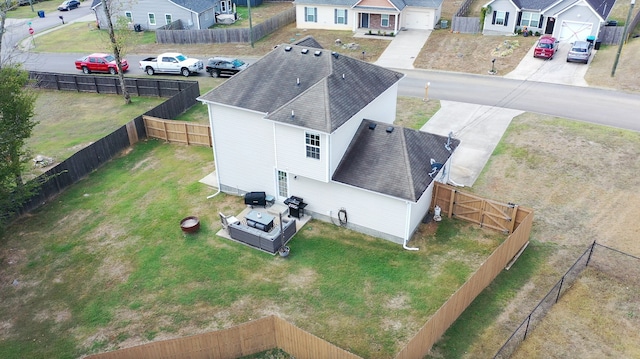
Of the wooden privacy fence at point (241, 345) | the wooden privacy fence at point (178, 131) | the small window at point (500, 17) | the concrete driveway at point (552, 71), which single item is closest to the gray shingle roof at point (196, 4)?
the wooden privacy fence at point (178, 131)

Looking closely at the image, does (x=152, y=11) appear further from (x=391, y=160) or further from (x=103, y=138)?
(x=391, y=160)

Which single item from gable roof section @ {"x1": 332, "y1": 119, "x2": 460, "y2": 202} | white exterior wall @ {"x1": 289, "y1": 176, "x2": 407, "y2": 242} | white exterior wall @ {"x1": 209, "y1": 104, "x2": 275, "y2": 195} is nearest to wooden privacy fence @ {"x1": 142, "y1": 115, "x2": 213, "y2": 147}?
white exterior wall @ {"x1": 209, "y1": 104, "x2": 275, "y2": 195}

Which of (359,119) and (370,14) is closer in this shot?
(359,119)

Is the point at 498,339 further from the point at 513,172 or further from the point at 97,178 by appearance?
the point at 97,178

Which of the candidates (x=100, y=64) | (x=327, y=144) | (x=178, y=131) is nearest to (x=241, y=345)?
(x=327, y=144)

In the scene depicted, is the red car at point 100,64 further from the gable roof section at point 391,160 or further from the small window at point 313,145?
the gable roof section at point 391,160

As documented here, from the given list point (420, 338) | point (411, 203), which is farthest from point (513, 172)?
point (420, 338)
